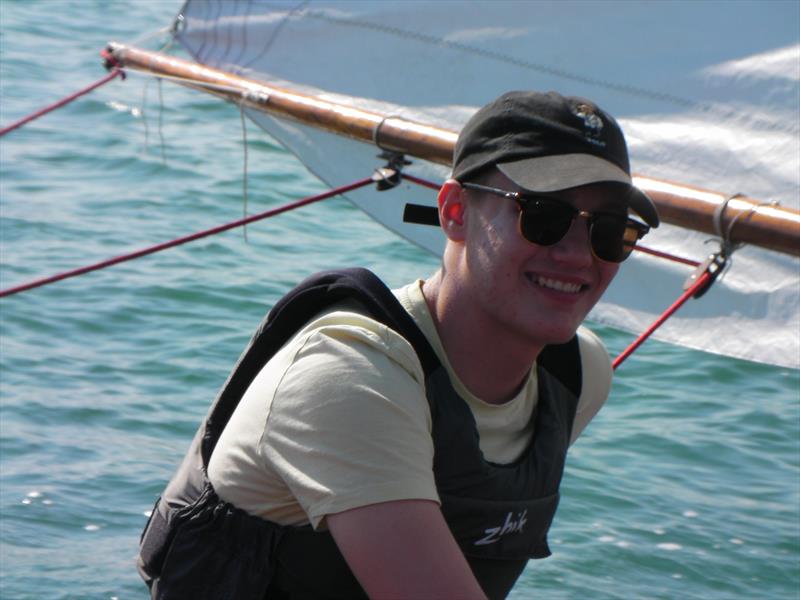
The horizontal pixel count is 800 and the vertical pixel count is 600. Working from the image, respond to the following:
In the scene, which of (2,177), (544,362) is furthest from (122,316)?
(544,362)

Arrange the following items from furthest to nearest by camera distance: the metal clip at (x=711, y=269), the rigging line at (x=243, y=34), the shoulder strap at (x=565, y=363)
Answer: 1. the rigging line at (x=243, y=34)
2. the metal clip at (x=711, y=269)
3. the shoulder strap at (x=565, y=363)

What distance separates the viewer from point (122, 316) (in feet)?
19.5

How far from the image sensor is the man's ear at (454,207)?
1818 millimetres

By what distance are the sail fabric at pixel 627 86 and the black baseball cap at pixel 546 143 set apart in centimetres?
124

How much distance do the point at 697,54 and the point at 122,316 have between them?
3.22 meters

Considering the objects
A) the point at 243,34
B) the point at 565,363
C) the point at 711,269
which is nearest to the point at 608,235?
the point at 565,363

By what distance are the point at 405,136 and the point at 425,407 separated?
1752 millimetres

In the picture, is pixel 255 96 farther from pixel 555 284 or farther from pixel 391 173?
pixel 555 284

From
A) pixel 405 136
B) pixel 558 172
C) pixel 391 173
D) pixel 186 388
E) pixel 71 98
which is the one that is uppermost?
pixel 558 172

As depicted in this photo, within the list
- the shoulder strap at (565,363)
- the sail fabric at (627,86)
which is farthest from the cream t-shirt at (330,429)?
the sail fabric at (627,86)

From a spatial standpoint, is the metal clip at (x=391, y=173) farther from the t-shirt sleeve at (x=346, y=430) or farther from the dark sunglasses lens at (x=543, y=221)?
the t-shirt sleeve at (x=346, y=430)

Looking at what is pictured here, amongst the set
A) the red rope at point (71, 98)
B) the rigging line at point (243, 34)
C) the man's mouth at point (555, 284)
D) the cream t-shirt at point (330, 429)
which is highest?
the man's mouth at point (555, 284)

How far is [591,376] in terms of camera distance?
2104 millimetres

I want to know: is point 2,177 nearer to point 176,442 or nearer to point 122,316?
point 122,316
